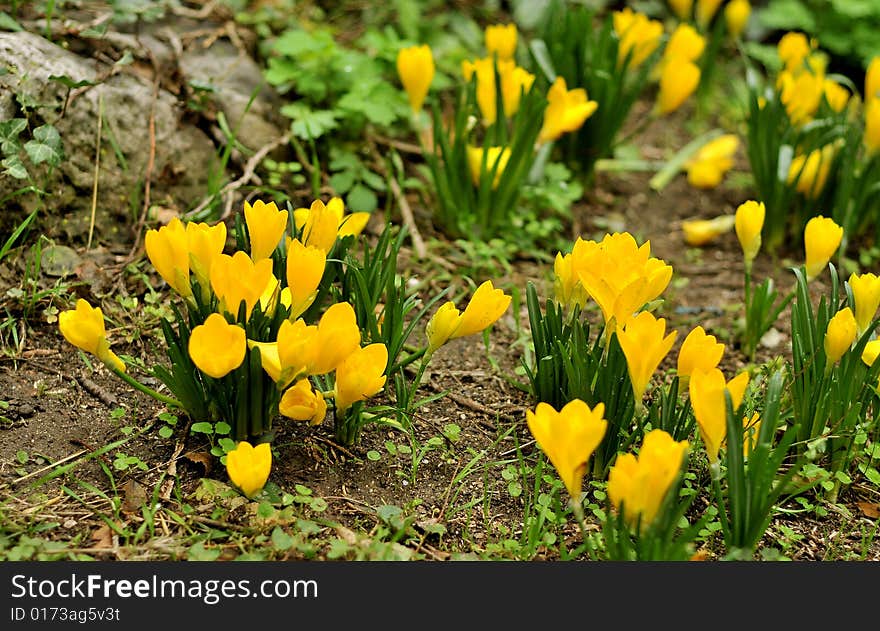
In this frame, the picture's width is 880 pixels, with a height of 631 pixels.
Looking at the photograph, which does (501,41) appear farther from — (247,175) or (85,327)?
(85,327)

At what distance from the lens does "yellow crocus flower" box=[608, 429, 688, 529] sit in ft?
5.22

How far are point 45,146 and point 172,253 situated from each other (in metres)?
0.80

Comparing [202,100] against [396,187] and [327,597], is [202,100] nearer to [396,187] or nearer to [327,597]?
[396,187]

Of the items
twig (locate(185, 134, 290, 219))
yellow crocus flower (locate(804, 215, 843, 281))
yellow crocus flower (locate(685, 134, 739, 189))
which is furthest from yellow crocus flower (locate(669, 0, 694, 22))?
yellow crocus flower (locate(804, 215, 843, 281))

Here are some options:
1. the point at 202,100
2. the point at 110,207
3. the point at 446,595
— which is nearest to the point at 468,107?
the point at 202,100

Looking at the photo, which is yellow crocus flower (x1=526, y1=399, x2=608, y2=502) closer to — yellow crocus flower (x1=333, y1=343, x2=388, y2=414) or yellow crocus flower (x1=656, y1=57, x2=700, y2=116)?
yellow crocus flower (x1=333, y1=343, x2=388, y2=414)

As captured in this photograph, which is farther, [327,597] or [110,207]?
[110,207]

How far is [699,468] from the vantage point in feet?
6.93

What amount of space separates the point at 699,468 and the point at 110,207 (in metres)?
1.71

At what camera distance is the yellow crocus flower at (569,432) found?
1641 mm

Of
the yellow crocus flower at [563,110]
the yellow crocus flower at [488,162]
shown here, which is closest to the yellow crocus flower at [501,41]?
the yellow crocus flower at [563,110]

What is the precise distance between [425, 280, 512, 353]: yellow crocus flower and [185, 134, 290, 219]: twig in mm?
957

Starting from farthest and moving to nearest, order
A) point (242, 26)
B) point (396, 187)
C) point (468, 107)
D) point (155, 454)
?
point (242, 26) → point (396, 187) → point (468, 107) → point (155, 454)

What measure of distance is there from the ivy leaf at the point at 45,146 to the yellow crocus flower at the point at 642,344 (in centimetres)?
151
